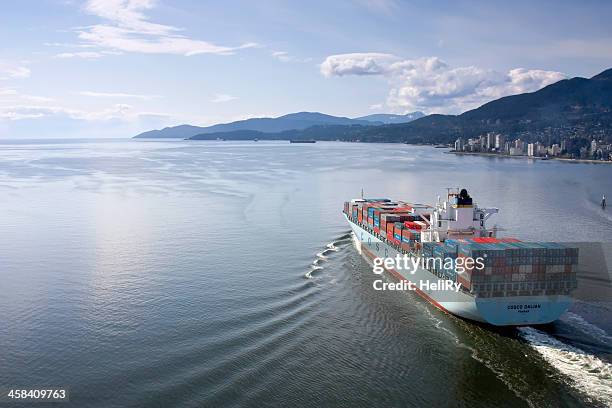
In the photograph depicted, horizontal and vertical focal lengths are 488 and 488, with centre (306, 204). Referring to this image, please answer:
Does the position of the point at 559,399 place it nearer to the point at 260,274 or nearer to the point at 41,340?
the point at 260,274

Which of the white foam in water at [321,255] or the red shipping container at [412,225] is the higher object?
the red shipping container at [412,225]

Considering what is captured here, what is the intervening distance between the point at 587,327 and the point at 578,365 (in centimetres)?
463

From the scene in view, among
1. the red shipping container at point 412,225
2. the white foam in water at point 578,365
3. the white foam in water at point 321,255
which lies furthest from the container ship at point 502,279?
the white foam in water at point 321,255

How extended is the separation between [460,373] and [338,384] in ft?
19.9

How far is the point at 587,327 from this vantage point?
26.8 metres

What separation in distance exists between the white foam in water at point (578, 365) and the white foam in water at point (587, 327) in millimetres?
1914

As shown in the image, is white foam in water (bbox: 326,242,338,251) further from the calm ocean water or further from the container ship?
the container ship

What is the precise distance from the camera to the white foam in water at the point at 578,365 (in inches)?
824

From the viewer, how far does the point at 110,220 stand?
53.8m

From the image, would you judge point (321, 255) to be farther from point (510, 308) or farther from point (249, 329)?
point (510, 308)

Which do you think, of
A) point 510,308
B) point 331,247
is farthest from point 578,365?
point 331,247

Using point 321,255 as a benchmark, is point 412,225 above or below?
above

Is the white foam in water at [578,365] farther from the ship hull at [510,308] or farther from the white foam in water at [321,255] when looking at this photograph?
the white foam in water at [321,255]

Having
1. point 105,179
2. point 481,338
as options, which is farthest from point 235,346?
point 105,179
